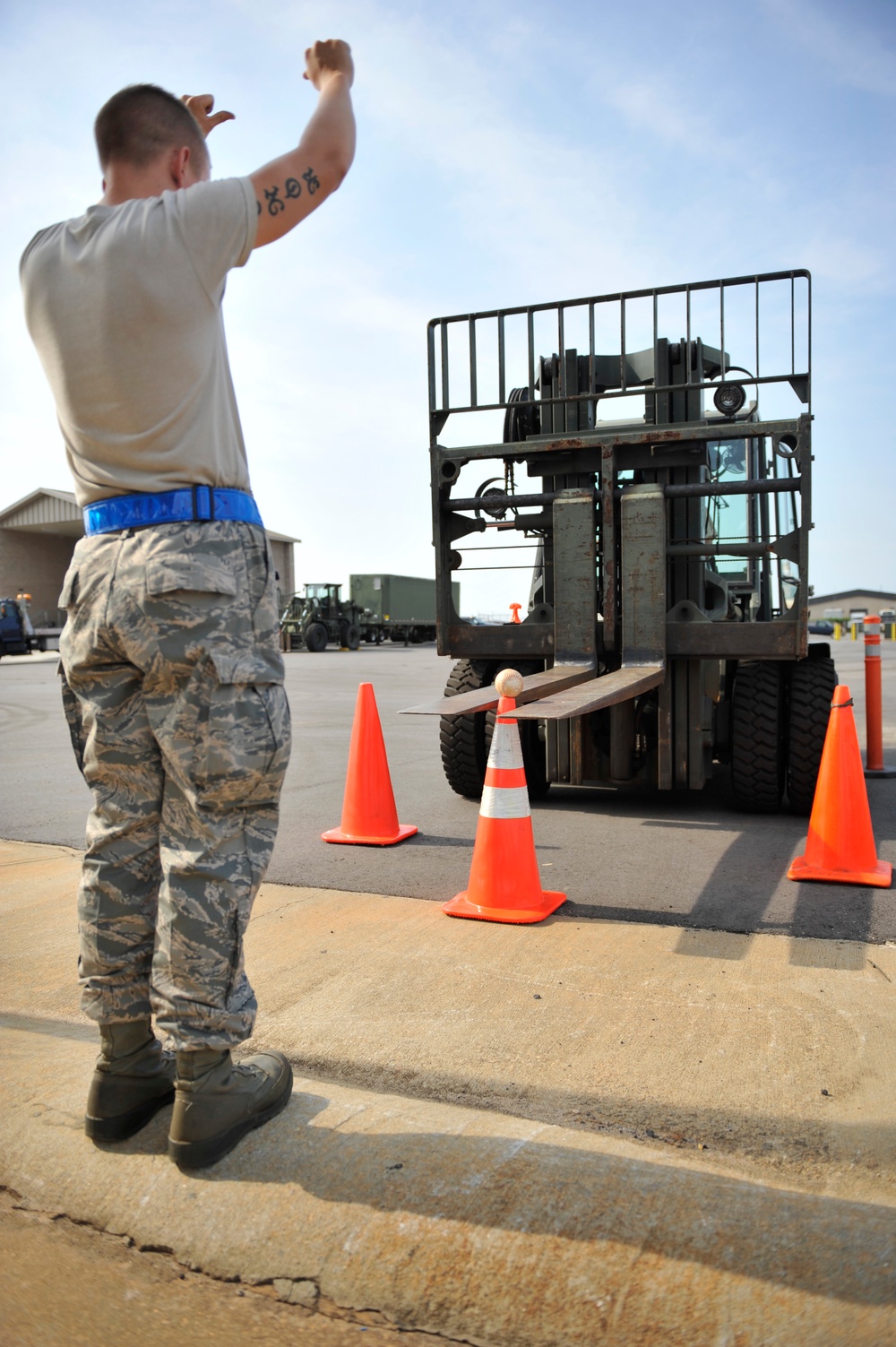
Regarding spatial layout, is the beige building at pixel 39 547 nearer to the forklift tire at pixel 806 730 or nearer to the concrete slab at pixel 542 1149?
the forklift tire at pixel 806 730

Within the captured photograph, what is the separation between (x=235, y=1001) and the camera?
6.63ft

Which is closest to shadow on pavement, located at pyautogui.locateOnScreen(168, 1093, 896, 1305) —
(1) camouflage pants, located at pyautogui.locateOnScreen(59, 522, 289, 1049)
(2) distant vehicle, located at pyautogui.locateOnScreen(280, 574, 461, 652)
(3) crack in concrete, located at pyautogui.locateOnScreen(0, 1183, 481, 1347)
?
(3) crack in concrete, located at pyautogui.locateOnScreen(0, 1183, 481, 1347)

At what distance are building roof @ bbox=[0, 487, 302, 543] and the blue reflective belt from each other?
44.5m

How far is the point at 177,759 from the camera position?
6.38ft

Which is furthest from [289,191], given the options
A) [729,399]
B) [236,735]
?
[729,399]

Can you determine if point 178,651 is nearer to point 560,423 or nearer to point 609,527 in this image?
point 609,527

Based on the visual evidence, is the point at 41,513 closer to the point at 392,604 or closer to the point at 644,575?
the point at 392,604

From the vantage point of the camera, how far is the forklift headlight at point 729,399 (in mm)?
5582

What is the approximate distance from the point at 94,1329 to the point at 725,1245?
1089 mm

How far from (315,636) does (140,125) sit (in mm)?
35023

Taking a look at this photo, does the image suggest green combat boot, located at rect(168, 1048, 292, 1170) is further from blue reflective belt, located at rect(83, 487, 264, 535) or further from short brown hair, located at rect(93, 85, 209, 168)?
short brown hair, located at rect(93, 85, 209, 168)

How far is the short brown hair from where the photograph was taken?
2.01 metres

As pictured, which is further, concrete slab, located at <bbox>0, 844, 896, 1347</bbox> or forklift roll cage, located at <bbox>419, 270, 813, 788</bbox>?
forklift roll cage, located at <bbox>419, 270, 813, 788</bbox>

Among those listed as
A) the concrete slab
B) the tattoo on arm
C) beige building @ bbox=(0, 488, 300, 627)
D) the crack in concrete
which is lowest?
the crack in concrete
